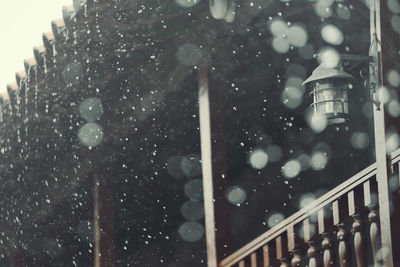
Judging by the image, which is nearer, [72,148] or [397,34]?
[397,34]

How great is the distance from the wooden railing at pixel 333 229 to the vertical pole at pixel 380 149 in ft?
0.19

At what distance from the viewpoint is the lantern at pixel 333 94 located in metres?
5.77

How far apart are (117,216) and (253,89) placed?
2.71m

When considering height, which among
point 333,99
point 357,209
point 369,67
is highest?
point 369,67

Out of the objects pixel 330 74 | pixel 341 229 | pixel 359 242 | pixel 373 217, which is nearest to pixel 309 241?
pixel 341 229

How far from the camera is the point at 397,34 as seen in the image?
5.69 metres

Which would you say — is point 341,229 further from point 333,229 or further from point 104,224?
point 104,224

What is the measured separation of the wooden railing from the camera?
5.38 meters

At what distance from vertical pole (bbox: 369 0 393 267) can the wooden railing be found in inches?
2.3

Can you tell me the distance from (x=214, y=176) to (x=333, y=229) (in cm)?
140

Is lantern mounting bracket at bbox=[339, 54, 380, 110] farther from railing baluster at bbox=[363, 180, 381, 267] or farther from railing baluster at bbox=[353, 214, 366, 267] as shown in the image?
railing baluster at bbox=[353, 214, 366, 267]

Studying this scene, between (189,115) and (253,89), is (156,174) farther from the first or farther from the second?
(253,89)

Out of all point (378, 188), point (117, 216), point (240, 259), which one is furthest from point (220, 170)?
point (117, 216)

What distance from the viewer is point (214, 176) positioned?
265 inches
